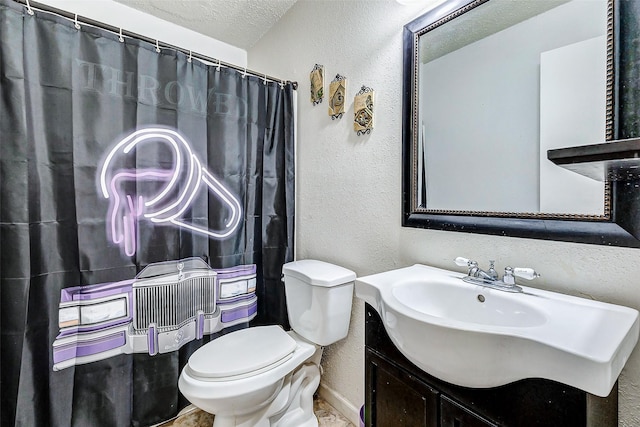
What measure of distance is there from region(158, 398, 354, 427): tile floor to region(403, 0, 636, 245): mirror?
1112mm

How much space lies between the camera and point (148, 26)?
6.23 feet

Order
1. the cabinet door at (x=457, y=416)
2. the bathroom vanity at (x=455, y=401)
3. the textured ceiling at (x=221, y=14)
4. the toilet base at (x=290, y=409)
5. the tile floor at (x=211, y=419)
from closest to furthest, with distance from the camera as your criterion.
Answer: the bathroom vanity at (x=455, y=401) < the cabinet door at (x=457, y=416) < the toilet base at (x=290, y=409) < the tile floor at (x=211, y=419) < the textured ceiling at (x=221, y=14)

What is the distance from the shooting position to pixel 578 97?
83 centimetres

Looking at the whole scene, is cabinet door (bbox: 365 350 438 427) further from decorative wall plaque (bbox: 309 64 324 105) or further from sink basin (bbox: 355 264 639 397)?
decorative wall plaque (bbox: 309 64 324 105)

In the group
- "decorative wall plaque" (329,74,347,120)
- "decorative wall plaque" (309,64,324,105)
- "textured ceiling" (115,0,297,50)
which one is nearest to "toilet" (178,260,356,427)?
"decorative wall plaque" (329,74,347,120)

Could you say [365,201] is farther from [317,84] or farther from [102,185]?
[102,185]

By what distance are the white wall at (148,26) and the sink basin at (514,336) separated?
6.36ft

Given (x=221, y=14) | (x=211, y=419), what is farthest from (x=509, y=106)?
(x=211, y=419)

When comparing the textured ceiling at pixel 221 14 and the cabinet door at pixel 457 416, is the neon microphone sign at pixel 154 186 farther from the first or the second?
the cabinet door at pixel 457 416

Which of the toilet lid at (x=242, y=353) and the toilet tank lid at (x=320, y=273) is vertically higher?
the toilet tank lid at (x=320, y=273)

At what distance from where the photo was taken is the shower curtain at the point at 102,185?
1121 millimetres

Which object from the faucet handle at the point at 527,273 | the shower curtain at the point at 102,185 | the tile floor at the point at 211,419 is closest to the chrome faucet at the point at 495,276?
the faucet handle at the point at 527,273

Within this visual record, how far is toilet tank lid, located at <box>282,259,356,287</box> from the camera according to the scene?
1329 millimetres

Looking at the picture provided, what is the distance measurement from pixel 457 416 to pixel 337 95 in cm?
141
